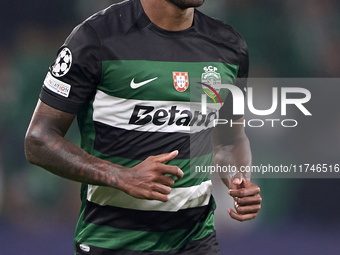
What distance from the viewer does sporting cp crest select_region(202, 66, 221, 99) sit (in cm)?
301

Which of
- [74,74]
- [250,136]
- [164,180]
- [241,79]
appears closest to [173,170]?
[164,180]

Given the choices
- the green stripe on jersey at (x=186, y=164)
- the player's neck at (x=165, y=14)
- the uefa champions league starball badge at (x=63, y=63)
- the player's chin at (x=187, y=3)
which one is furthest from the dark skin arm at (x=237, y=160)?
the uefa champions league starball badge at (x=63, y=63)

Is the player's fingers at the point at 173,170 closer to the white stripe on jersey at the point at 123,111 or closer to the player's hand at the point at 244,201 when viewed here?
the white stripe on jersey at the point at 123,111

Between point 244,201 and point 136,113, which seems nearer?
point 136,113

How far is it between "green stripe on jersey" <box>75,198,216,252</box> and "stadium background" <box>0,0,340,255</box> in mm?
3234

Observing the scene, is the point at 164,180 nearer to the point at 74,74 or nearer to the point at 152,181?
the point at 152,181

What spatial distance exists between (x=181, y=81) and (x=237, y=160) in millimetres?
662

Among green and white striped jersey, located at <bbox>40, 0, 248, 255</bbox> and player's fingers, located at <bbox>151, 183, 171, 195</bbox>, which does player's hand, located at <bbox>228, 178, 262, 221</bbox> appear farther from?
player's fingers, located at <bbox>151, 183, 171, 195</bbox>

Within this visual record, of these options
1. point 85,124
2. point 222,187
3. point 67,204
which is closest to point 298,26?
point 222,187

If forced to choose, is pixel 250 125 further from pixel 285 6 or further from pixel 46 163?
pixel 46 163

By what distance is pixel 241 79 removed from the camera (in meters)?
3.30

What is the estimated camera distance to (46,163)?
9.08 feet

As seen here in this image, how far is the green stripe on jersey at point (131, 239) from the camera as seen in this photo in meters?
2.91

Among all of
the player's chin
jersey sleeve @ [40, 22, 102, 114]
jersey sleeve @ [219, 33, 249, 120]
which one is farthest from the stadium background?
the player's chin
